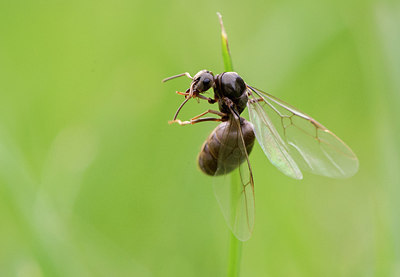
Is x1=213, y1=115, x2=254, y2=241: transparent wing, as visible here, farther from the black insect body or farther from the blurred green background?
the blurred green background

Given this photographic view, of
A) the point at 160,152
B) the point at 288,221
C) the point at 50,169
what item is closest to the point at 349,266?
the point at 288,221

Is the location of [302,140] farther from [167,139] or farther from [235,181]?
[167,139]

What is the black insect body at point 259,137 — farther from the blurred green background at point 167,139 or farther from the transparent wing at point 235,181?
the blurred green background at point 167,139

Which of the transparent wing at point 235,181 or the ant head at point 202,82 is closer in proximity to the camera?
the transparent wing at point 235,181

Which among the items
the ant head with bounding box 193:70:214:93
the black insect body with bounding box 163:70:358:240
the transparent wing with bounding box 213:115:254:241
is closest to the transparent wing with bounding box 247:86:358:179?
the black insect body with bounding box 163:70:358:240

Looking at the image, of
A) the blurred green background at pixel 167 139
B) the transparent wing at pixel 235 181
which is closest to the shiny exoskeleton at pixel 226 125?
the transparent wing at pixel 235 181

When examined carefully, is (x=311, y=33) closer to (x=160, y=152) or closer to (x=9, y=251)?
(x=160, y=152)

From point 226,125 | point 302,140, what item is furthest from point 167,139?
point 302,140
